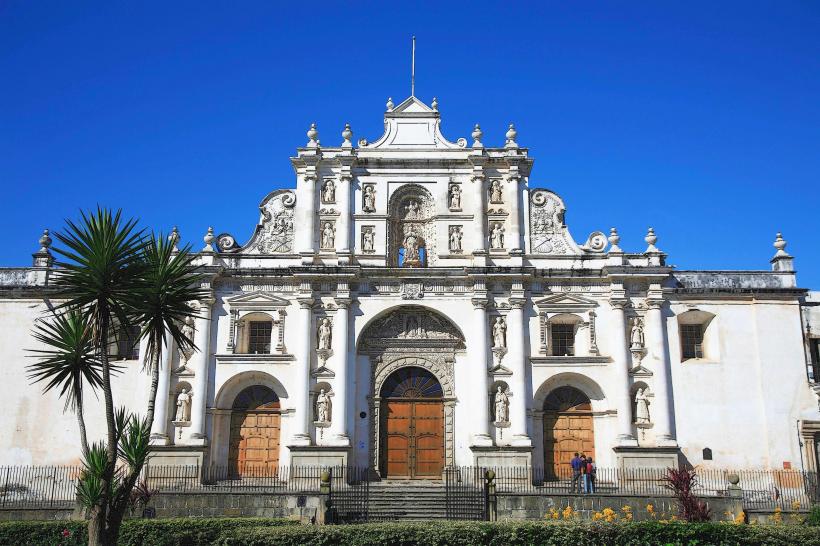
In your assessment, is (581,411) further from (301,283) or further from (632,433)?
(301,283)

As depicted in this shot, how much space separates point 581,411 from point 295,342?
11292mm

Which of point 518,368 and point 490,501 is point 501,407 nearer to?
point 518,368

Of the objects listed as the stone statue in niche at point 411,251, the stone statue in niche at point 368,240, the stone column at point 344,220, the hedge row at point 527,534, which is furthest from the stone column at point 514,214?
the hedge row at point 527,534

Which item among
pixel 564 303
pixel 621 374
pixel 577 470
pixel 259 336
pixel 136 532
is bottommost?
pixel 136 532

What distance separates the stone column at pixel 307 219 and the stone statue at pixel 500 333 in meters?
7.61

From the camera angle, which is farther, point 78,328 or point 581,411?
point 581,411

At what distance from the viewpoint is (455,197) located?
3020 centimetres

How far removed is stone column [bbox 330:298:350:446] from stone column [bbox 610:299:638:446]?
33.0 ft

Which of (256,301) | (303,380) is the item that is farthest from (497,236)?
(256,301)

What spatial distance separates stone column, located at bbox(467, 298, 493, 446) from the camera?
27422 millimetres

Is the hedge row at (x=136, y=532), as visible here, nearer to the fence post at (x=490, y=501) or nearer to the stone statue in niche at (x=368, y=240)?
the fence post at (x=490, y=501)

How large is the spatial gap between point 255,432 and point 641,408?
47.9 feet

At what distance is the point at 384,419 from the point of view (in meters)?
28.5

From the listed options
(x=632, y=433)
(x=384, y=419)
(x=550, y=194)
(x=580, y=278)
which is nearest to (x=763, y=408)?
(x=632, y=433)
